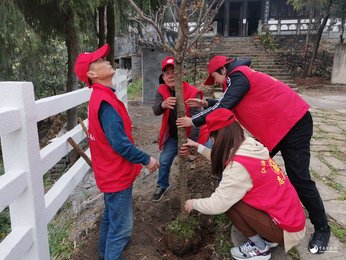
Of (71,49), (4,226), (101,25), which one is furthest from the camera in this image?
(101,25)

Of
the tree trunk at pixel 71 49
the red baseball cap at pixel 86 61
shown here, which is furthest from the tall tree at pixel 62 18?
the red baseball cap at pixel 86 61

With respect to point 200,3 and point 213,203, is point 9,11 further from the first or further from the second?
point 213,203

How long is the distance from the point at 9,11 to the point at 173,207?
325 centimetres

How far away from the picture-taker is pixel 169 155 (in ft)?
10.4

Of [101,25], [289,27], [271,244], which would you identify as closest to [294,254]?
[271,244]

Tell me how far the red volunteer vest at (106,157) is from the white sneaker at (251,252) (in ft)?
2.91

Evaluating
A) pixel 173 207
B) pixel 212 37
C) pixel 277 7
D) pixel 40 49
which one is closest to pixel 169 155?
pixel 173 207

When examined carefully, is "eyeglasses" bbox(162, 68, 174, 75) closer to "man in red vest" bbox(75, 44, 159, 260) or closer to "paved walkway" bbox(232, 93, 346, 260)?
"man in red vest" bbox(75, 44, 159, 260)

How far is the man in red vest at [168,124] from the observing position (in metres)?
2.97

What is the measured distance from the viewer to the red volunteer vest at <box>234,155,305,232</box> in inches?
78.5

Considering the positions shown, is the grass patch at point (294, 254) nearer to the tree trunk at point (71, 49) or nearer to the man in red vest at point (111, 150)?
the man in red vest at point (111, 150)

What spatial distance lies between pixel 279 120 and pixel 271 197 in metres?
0.56

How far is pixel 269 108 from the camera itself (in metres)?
2.32

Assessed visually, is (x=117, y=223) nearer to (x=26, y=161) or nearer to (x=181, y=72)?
(x=26, y=161)
